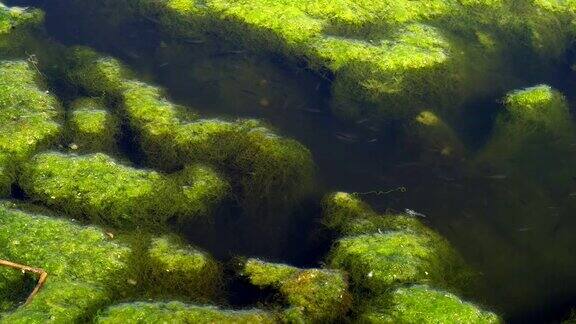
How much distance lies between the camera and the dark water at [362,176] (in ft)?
19.8

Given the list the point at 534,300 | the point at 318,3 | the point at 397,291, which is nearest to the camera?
the point at 397,291

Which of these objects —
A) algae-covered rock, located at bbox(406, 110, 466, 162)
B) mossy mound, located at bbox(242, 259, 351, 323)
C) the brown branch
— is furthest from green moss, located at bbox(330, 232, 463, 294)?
the brown branch

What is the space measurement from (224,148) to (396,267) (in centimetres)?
277

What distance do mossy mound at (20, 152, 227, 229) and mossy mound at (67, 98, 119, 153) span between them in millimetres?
412

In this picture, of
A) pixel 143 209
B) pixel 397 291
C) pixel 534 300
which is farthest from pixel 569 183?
pixel 143 209

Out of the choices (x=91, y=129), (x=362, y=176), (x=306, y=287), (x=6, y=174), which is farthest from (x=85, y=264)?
(x=362, y=176)

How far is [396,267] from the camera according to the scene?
18.7ft

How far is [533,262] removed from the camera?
6.15m

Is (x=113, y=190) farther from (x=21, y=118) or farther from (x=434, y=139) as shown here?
(x=434, y=139)

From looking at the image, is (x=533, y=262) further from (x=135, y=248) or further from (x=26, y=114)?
(x=26, y=114)

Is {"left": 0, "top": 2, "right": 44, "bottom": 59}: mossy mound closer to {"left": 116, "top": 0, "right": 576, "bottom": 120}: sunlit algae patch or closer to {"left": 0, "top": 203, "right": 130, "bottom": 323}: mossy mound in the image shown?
{"left": 116, "top": 0, "right": 576, "bottom": 120}: sunlit algae patch

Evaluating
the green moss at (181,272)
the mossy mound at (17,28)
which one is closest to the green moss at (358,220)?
the green moss at (181,272)

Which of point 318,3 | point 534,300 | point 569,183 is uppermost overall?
point 318,3

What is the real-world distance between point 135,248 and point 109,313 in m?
0.96
